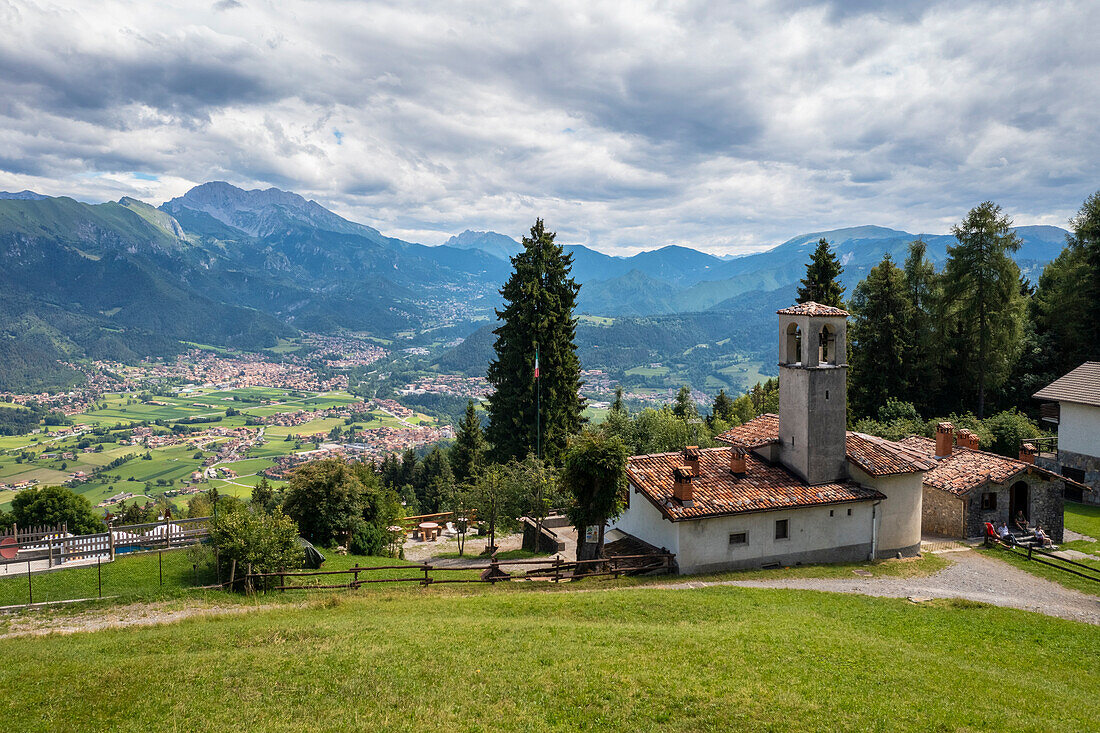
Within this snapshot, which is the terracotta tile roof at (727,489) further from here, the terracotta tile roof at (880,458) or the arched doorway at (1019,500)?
the arched doorway at (1019,500)

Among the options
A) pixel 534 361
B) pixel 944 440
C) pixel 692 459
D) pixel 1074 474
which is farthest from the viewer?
pixel 534 361

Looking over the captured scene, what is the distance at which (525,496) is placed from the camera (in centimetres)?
2998

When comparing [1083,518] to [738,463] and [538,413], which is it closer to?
[738,463]

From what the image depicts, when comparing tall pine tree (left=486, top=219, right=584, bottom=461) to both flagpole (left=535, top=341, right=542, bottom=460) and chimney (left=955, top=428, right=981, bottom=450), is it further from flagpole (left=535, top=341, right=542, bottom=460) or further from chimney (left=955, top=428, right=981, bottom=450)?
chimney (left=955, top=428, right=981, bottom=450)

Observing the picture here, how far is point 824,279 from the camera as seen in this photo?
4703 cm

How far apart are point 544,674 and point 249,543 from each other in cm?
1123

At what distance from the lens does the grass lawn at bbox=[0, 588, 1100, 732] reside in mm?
9664

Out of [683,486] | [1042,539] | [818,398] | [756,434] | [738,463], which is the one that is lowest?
[1042,539]

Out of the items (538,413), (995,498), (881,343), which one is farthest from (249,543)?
(881,343)

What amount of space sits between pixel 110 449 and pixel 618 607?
162m

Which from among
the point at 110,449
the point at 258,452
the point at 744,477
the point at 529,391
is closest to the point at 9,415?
the point at 110,449

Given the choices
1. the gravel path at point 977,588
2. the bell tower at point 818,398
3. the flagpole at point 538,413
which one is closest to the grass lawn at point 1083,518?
the gravel path at point 977,588

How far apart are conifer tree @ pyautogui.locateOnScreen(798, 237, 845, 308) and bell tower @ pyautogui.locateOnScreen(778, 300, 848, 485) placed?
2211 cm

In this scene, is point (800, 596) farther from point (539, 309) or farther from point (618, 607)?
point (539, 309)
